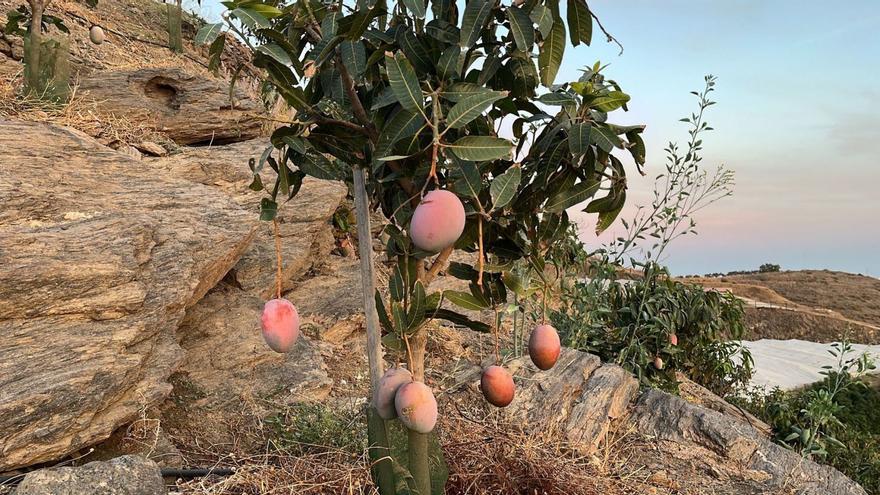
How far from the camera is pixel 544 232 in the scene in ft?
6.04

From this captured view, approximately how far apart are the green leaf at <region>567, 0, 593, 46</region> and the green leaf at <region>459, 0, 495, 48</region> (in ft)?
0.99

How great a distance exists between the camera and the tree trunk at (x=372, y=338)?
2.04m

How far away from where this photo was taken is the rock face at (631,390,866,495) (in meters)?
3.49

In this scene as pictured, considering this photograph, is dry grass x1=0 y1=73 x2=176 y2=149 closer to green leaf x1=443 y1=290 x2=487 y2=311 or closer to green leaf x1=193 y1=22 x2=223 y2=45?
green leaf x1=193 y1=22 x2=223 y2=45

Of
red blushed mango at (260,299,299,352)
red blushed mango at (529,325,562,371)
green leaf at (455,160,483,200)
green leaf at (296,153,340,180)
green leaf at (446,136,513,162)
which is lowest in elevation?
red blushed mango at (260,299,299,352)

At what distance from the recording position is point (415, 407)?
1.51 metres

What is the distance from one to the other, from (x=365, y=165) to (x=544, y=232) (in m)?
0.59

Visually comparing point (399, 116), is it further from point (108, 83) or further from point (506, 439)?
point (108, 83)

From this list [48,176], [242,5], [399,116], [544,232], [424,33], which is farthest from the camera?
[48,176]

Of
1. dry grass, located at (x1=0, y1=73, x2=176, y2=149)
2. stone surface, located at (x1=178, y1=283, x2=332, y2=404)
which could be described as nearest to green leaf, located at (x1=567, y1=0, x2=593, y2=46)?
stone surface, located at (x1=178, y1=283, x2=332, y2=404)

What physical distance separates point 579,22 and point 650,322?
3.80 metres

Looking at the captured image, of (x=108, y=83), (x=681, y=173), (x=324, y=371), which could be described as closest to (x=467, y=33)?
(x=324, y=371)

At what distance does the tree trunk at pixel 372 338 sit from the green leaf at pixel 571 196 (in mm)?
670

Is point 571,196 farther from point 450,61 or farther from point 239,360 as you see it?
point 239,360
